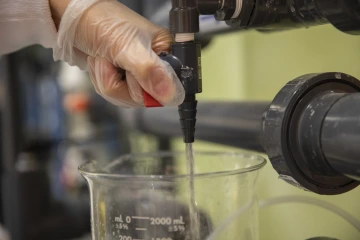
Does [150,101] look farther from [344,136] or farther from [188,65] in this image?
[344,136]

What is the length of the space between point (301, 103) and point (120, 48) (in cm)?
18

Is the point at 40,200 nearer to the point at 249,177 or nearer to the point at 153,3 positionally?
the point at 153,3

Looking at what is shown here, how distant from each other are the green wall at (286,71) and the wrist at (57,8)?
304 millimetres

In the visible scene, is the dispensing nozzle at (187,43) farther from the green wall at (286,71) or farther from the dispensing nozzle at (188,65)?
the green wall at (286,71)

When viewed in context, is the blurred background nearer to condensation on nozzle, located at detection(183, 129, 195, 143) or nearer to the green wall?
the green wall

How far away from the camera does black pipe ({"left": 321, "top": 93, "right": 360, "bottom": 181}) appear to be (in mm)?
296

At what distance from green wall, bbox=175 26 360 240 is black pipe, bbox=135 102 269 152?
0.06 metres

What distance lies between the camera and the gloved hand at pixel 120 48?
406 millimetres

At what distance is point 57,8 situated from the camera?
20.8 inches

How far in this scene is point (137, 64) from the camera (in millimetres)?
416

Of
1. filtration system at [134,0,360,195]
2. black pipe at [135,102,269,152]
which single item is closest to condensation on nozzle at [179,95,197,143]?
filtration system at [134,0,360,195]

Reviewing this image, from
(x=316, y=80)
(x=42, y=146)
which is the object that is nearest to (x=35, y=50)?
(x=42, y=146)

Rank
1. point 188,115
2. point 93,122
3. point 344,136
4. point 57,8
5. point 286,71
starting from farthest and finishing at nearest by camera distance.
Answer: point 93,122
point 286,71
point 57,8
point 188,115
point 344,136

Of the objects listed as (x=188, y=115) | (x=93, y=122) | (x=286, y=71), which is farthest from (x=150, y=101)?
(x=93, y=122)
